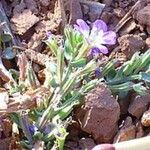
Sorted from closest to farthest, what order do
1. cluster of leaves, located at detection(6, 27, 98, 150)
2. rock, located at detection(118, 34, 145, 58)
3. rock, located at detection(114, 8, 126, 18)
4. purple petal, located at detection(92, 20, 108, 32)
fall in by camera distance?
1. cluster of leaves, located at detection(6, 27, 98, 150)
2. purple petal, located at detection(92, 20, 108, 32)
3. rock, located at detection(118, 34, 145, 58)
4. rock, located at detection(114, 8, 126, 18)

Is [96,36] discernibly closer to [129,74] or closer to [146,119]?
[129,74]

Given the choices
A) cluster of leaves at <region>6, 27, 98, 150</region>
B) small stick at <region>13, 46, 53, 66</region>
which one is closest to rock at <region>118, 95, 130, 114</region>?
cluster of leaves at <region>6, 27, 98, 150</region>

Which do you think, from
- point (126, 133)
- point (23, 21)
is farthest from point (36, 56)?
point (126, 133)

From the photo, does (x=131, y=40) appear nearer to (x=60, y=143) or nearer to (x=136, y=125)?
(x=136, y=125)

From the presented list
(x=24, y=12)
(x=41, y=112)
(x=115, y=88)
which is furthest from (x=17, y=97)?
(x=24, y=12)

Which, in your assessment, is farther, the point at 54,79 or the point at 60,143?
the point at 54,79

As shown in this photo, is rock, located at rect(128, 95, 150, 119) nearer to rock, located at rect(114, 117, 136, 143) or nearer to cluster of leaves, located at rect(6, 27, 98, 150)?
rock, located at rect(114, 117, 136, 143)

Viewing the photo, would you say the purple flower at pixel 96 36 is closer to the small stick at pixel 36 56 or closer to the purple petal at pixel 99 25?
the purple petal at pixel 99 25
